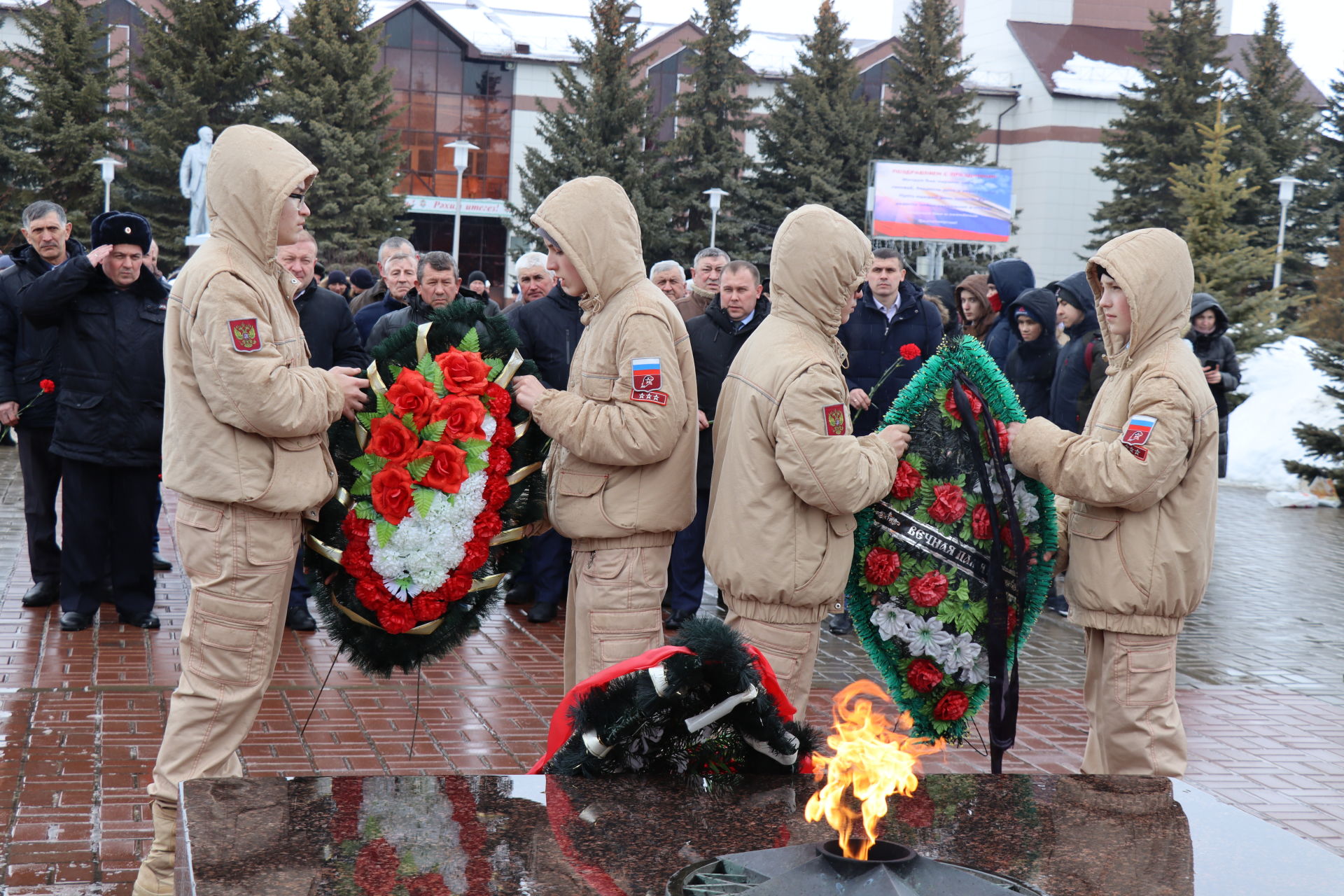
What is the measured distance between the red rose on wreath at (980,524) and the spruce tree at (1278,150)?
36.3m

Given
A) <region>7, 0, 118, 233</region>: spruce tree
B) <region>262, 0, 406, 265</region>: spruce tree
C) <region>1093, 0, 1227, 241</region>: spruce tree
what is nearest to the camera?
<region>7, 0, 118, 233</region>: spruce tree

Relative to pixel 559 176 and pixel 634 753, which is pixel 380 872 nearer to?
pixel 634 753

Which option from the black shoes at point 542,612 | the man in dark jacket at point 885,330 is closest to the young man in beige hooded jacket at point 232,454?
the black shoes at point 542,612

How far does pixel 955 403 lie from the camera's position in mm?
4531

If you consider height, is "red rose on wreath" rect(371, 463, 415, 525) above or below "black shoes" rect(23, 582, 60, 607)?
above

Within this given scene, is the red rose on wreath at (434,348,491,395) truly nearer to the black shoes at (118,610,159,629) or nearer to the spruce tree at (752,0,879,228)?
the black shoes at (118,610,159,629)

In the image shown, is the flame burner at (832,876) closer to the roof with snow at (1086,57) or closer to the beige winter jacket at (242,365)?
the beige winter jacket at (242,365)

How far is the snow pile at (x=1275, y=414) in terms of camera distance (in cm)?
1889

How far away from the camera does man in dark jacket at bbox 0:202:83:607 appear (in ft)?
24.3

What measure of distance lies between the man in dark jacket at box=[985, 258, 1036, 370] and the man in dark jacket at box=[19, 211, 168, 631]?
18.6 ft

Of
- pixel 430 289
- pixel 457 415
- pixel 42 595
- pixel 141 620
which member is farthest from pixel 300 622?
pixel 457 415

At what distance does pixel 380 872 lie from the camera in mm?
2543

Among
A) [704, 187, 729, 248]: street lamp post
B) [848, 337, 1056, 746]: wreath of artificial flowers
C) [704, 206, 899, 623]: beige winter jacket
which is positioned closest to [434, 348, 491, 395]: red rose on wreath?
[704, 206, 899, 623]: beige winter jacket

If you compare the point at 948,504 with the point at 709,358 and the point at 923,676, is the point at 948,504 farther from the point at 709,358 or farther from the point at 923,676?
the point at 709,358
